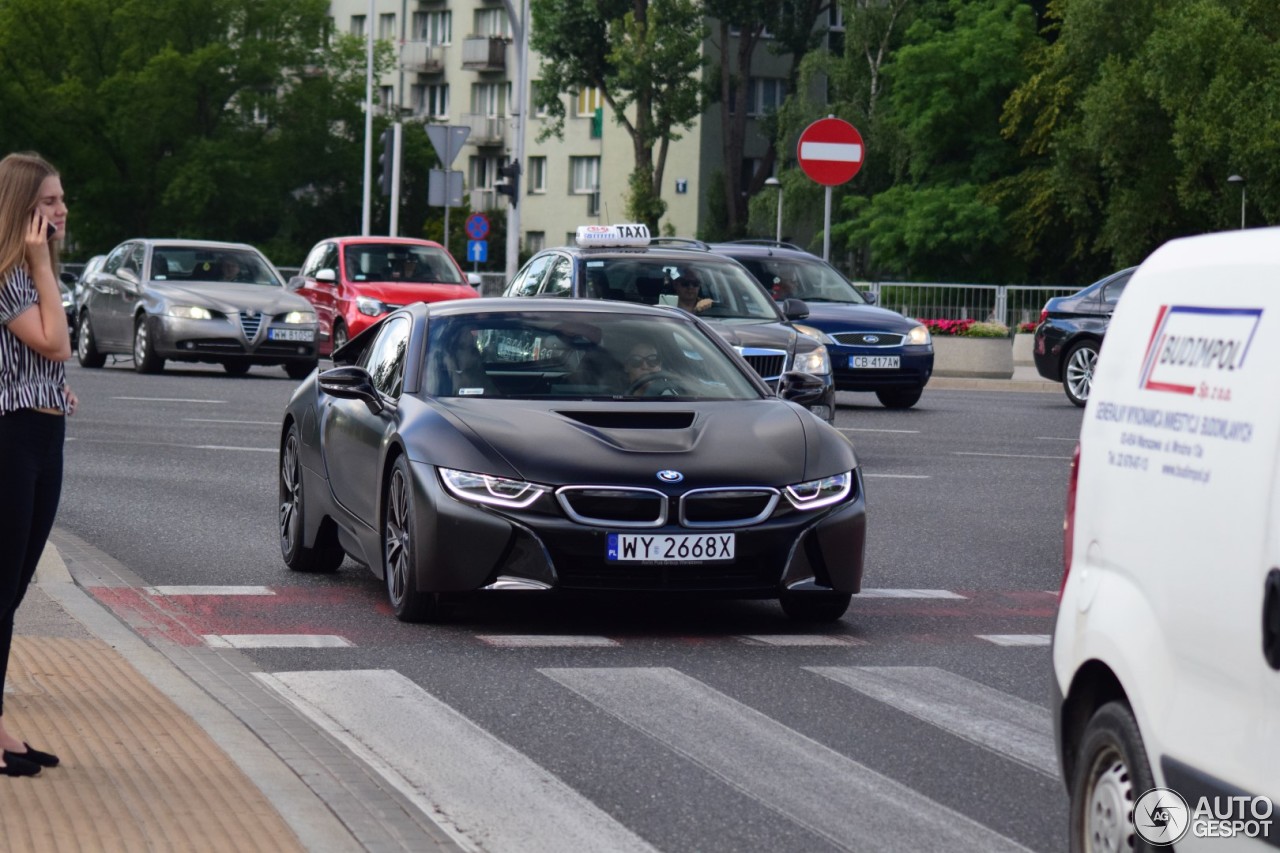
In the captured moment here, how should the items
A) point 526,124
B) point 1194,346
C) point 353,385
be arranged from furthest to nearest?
point 526,124 → point 353,385 → point 1194,346

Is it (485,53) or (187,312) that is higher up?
(485,53)

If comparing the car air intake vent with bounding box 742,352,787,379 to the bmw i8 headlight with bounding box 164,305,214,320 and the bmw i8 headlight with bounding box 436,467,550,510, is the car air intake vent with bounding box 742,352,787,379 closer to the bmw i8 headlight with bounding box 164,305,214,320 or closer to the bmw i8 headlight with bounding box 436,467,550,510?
the bmw i8 headlight with bounding box 436,467,550,510

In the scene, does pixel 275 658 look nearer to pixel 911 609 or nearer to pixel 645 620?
pixel 645 620

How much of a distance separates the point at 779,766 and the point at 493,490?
109 inches

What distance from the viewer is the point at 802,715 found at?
7523mm

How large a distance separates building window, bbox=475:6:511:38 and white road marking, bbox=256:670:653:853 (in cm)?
9098

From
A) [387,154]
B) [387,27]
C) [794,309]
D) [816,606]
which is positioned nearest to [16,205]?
[816,606]

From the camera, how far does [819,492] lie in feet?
31.0

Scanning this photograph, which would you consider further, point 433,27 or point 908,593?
point 433,27

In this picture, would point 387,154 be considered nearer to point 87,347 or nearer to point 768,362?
point 87,347

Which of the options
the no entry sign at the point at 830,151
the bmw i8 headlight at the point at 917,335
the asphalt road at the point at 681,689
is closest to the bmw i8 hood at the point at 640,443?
the asphalt road at the point at 681,689

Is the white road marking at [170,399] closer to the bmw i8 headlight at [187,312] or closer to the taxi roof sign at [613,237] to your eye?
the bmw i8 headlight at [187,312]

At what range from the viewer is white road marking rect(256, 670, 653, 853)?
5789mm

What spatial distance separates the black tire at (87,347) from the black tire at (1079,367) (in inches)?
501
